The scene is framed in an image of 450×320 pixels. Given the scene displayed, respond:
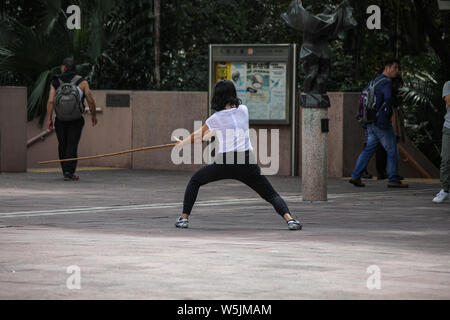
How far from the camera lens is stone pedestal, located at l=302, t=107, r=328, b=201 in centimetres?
1383

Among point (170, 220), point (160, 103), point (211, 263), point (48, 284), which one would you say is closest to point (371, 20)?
point (160, 103)

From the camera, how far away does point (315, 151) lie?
13.8m

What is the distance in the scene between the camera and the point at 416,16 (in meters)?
19.6

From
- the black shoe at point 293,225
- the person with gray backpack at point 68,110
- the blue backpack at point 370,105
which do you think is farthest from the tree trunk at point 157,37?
the black shoe at point 293,225

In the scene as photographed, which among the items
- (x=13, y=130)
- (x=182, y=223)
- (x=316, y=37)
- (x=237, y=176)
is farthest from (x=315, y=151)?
(x=13, y=130)

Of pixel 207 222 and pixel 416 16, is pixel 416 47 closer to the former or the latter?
pixel 416 16

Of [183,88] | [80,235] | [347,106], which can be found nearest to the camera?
[80,235]

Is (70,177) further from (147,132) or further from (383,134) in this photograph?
(383,134)

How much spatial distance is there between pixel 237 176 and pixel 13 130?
9.97m

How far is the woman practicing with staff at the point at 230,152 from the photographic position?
1048 centimetres

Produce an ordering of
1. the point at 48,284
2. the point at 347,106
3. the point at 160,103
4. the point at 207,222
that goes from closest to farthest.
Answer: the point at 48,284 → the point at 207,222 → the point at 347,106 → the point at 160,103

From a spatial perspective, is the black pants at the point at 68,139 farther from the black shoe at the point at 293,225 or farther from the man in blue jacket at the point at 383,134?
the black shoe at the point at 293,225

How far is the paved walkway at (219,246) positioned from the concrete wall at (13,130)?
13.7 feet

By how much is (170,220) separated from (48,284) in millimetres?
4685
